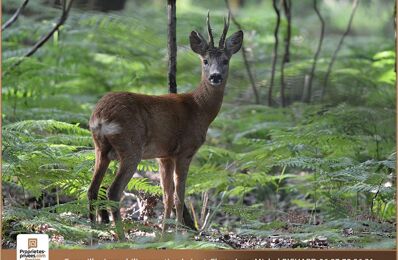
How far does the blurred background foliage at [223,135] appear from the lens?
4.75 m

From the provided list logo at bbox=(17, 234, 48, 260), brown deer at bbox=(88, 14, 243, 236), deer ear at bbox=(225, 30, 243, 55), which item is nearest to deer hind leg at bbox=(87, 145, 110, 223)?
brown deer at bbox=(88, 14, 243, 236)

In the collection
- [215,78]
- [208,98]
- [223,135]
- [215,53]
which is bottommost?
[223,135]

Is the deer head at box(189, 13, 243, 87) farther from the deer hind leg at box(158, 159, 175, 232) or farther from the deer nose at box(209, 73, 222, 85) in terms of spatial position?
the deer hind leg at box(158, 159, 175, 232)

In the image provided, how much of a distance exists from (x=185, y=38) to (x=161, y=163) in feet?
9.53

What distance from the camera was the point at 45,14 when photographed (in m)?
9.84

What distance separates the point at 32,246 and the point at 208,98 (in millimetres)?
1833

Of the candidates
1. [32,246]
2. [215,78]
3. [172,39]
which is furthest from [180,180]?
[32,246]

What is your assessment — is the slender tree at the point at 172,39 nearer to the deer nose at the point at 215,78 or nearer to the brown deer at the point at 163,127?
the brown deer at the point at 163,127

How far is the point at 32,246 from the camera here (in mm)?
4023

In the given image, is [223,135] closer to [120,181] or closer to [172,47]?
[172,47]

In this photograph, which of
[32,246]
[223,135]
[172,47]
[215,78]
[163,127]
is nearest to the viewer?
[32,246]

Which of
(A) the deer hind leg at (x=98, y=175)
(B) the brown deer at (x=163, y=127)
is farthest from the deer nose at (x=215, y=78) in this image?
(A) the deer hind leg at (x=98, y=175)

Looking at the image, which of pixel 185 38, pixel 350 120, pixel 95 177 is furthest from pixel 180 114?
pixel 185 38

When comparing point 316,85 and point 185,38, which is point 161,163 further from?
point 316,85
